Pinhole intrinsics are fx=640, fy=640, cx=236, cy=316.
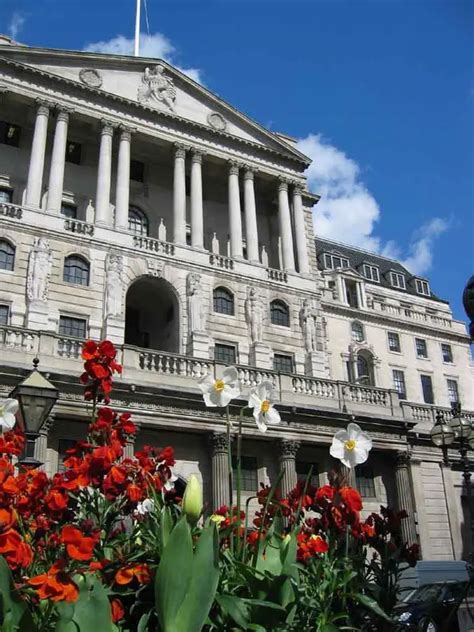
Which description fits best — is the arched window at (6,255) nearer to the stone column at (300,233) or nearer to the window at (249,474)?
the window at (249,474)

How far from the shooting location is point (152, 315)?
111ft

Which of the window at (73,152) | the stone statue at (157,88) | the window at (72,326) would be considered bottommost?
the window at (72,326)

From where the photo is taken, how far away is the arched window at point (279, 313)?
33.4 metres

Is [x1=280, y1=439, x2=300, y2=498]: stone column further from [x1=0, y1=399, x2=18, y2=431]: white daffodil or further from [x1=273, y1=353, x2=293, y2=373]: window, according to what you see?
[x1=0, y1=399, x2=18, y2=431]: white daffodil

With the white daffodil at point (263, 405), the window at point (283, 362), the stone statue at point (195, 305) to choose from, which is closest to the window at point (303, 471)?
the window at point (283, 362)

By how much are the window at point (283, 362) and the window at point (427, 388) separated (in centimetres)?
1926

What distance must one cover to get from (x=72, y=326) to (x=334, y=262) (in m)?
31.4

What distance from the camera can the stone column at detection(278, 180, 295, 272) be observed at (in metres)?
35.6

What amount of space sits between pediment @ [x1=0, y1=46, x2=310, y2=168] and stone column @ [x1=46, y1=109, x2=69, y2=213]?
230 cm

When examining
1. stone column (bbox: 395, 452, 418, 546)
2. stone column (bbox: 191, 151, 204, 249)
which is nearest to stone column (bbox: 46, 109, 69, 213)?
stone column (bbox: 191, 151, 204, 249)

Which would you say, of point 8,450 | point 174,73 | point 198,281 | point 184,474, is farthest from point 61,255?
point 8,450

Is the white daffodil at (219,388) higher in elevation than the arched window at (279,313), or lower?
lower

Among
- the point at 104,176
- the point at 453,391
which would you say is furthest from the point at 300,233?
the point at 453,391

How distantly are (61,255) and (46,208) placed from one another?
2.61m
